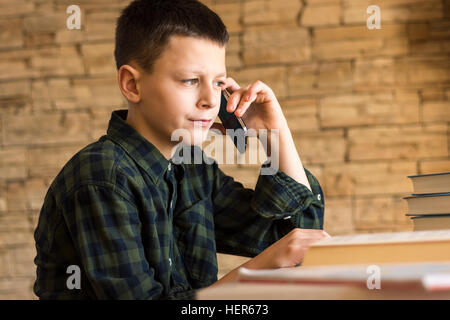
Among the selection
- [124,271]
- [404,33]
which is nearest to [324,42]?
[404,33]

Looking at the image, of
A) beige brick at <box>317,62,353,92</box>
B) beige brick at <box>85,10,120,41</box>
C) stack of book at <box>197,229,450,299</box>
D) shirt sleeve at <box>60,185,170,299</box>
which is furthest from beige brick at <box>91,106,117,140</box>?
stack of book at <box>197,229,450,299</box>

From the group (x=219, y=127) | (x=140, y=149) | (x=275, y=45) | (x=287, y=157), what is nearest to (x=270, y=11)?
(x=275, y=45)

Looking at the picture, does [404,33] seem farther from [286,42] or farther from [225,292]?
[225,292]

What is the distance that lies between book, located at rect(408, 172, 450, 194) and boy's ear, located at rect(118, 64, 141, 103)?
46cm

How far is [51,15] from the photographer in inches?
76.7

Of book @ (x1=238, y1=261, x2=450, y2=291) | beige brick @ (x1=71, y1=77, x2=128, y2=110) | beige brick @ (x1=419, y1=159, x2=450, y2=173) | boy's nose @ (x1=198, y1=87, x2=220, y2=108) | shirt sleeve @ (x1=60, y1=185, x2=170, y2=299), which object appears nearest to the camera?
book @ (x1=238, y1=261, x2=450, y2=291)

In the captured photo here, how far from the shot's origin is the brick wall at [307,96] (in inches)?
69.4

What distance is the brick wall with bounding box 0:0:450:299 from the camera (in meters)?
1.76

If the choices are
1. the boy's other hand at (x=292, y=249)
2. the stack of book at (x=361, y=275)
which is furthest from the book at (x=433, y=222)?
the stack of book at (x=361, y=275)

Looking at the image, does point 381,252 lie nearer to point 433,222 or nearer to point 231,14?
point 433,222

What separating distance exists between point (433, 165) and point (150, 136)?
3.97 ft

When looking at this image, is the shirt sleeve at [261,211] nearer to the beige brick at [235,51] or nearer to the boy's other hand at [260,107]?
the boy's other hand at [260,107]

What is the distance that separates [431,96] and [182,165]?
114 centimetres

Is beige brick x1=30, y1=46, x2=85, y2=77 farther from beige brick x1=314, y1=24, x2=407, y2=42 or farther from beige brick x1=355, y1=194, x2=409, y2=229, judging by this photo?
beige brick x1=355, y1=194, x2=409, y2=229
